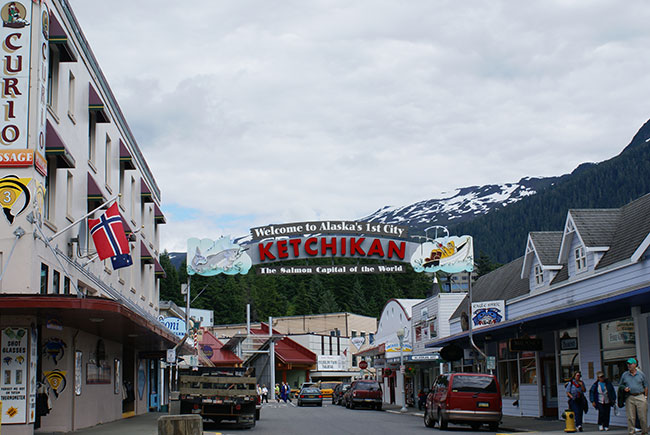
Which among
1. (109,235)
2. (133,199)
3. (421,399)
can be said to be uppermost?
(133,199)

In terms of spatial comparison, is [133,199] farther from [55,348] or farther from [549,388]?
[549,388]

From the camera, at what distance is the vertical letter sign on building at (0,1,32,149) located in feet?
65.1

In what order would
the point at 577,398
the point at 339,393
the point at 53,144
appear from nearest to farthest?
the point at 53,144 < the point at 577,398 < the point at 339,393

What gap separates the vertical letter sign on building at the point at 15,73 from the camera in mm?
19828

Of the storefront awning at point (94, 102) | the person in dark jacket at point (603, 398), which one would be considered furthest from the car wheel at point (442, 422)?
the storefront awning at point (94, 102)

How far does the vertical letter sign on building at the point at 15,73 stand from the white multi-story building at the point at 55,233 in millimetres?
24

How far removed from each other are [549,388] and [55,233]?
18.9 m

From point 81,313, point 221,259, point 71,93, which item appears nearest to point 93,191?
point 71,93

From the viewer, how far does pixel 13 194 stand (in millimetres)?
19547

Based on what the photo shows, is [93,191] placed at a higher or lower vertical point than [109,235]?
higher

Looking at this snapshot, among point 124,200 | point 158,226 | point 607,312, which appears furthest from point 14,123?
point 158,226

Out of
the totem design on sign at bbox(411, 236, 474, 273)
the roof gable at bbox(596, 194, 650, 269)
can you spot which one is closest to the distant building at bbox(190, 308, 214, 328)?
the totem design on sign at bbox(411, 236, 474, 273)

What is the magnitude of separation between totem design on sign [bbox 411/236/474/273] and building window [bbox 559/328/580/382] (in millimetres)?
15309

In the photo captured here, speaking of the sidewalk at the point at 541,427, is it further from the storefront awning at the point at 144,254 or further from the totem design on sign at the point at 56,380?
the storefront awning at the point at 144,254
